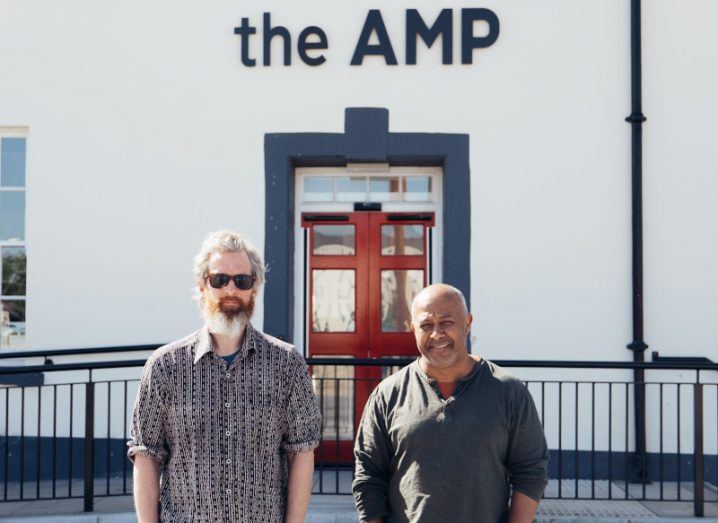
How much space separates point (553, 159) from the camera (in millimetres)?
6117

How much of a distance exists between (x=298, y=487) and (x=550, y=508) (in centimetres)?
313

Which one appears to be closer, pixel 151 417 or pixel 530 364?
pixel 151 417

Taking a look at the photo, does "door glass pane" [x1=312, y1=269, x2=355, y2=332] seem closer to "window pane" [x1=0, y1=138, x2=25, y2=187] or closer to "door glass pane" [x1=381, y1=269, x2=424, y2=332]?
"door glass pane" [x1=381, y1=269, x2=424, y2=332]

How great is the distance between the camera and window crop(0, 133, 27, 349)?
21.4 feet

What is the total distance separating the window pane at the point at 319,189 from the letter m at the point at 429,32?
47.4 inches

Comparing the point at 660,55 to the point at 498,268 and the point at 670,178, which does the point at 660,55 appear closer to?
the point at 670,178

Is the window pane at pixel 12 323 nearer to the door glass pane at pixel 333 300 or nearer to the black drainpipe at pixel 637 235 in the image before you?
the door glass pane at pixel 333 300

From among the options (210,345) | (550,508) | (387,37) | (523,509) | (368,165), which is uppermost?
(387,37)

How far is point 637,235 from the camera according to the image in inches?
236

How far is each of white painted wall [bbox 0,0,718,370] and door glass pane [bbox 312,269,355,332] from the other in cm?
55

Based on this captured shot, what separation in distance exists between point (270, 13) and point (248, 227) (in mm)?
1747

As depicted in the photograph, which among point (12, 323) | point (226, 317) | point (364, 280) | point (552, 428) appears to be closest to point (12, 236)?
point (12, 323)

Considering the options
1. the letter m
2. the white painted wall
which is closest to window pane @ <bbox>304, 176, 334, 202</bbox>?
the white painted wall

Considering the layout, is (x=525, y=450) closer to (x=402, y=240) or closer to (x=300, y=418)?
(x=300, y=418)
